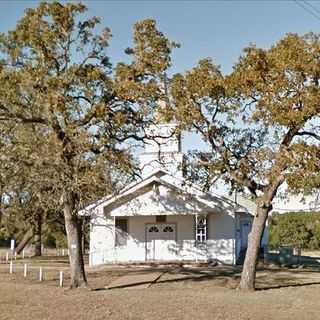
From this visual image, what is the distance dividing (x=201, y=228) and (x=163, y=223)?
2449 millimetres

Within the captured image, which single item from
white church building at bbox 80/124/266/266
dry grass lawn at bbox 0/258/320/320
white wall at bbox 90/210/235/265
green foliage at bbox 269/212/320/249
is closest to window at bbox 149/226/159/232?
white church building at bbox 80/124/266/266

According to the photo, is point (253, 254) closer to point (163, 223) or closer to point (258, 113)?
point (258, 113)

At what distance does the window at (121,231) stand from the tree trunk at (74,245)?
1394cm

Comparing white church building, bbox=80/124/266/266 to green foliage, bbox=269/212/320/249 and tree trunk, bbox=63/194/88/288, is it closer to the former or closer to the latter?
tree trunk, bbox=63/194/88/288

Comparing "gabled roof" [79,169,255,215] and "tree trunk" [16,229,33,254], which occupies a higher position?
"gabled roof" [79,169,255,215]

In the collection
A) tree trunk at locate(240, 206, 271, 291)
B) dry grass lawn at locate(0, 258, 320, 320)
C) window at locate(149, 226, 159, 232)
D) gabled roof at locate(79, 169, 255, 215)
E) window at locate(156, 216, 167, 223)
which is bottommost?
dry grass lawn at locate(0, 258, 320, 320)

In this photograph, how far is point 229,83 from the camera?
20984 millimetres

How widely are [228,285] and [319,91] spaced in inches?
344

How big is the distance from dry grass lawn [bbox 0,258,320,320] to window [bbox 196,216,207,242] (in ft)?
28.2

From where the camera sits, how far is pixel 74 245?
2283 centimetres

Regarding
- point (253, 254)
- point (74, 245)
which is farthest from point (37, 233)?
point (253, 254)

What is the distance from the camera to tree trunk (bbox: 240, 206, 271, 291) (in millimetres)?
21891

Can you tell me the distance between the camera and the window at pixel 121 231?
3697cm

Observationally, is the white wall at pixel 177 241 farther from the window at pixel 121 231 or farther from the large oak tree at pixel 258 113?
the large oak tree at pixel 258 113
